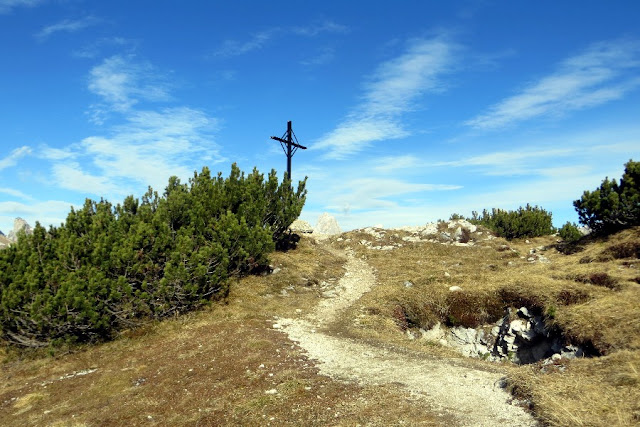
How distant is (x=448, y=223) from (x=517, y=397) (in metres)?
37.0

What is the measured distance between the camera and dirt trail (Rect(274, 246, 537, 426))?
8250 millimetres

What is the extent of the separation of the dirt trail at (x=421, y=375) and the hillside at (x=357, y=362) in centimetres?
5

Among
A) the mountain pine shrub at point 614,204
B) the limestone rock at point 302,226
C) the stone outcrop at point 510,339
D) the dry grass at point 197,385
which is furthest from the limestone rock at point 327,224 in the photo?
the dry grass at point 197,385

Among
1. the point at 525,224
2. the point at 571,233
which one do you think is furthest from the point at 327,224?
the point at 571,233

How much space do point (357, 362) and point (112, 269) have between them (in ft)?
35.1

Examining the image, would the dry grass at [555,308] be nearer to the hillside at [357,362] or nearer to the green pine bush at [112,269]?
the hillside at [357,362]

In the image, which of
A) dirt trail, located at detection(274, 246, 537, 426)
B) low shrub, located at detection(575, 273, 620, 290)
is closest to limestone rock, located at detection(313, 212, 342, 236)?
low shrub, located at detection(575, 273, 620, 290)

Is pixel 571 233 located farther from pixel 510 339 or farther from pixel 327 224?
pixel 327 224

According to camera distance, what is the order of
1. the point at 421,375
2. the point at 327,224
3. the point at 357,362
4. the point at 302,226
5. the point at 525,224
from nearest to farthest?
the point at 421,375 → the point at 357,362 → the point at 525,224 → the point at 302,226 → the point at 327,224

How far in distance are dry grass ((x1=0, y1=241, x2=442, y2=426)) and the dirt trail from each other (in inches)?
22.5

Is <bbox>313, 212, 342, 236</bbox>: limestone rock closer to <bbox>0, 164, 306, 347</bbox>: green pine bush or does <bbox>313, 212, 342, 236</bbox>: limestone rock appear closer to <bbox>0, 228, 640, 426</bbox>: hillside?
<bbox>0, 228, 640, 426</bbox>: hillside

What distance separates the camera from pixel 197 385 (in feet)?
35.8

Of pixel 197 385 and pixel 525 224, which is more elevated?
pixel 525 224

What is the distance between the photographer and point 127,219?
18078 millimetres
